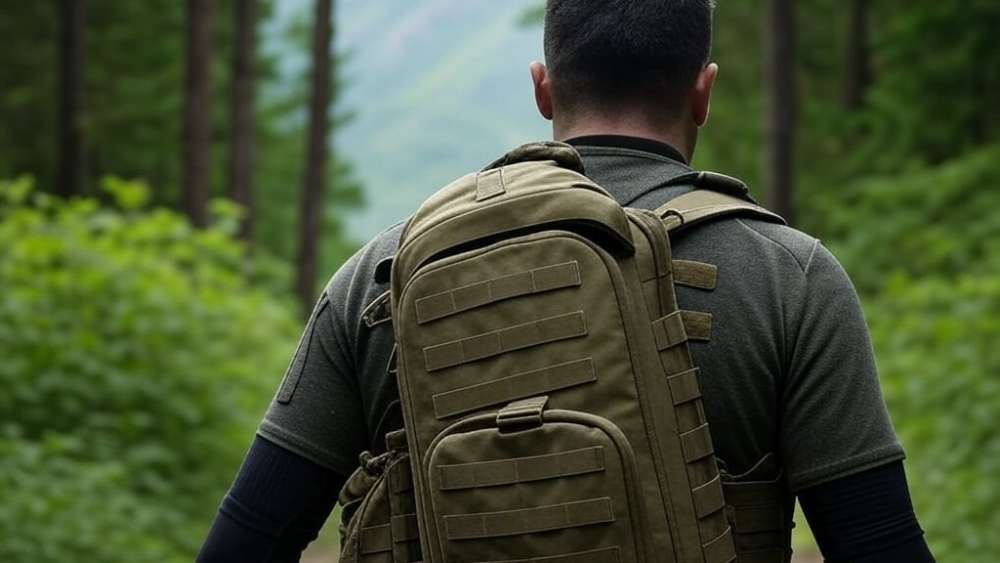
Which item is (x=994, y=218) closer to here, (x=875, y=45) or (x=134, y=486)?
(x=875, y=45)

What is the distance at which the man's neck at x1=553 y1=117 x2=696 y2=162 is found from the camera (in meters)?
2.44

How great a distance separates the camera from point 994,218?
14812 millimetres

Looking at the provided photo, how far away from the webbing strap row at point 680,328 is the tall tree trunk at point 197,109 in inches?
693

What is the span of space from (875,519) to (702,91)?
0.77 m

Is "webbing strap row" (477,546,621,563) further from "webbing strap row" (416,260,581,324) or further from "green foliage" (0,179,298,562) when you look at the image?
"green foliage" (0,179,298,562)

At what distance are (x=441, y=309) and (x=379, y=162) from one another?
169m

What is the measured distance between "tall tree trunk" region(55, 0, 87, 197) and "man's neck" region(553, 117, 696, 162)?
19.8 m

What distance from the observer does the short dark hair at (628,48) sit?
2393 mm

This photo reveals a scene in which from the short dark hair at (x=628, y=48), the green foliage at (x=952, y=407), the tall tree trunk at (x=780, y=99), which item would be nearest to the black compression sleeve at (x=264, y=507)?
the short dark hair at (x=628, y=48)

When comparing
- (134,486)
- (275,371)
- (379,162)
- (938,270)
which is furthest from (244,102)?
(379,162)

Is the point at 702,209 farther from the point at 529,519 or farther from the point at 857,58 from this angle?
the point at 857,58

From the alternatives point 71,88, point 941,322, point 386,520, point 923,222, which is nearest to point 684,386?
point 386,520

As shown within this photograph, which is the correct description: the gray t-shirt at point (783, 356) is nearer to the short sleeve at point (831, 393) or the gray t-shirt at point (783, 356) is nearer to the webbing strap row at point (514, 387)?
the short sleeve at point (831, 393)

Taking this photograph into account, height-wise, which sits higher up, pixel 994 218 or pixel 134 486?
pixel 994 218
